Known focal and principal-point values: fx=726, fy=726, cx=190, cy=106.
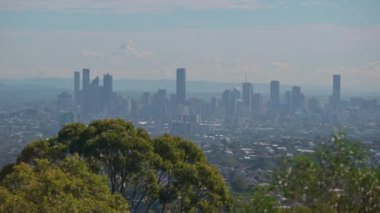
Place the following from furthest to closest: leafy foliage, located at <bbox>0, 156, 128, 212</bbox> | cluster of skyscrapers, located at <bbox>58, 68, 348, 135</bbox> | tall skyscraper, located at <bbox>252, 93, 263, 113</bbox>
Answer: tall skyscraper, located at <bbox>252, 93, 263, 113</bbox>
cluster of skyscrapers, located at <bbox>58, 68, 348, 135</bbox>
leafy foliage, located at <bbox>0, 156, 128, 212</bbox>

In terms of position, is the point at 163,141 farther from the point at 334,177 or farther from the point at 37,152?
the point at 334,177

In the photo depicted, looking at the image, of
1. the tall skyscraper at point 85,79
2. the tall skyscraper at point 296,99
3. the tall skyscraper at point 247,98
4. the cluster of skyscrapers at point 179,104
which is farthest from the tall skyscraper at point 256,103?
the tall skyscraper at point 85,79

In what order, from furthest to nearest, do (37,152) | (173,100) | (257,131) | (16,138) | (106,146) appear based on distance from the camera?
(173,100) < (257,131) < (16,138) < (37,152) < (106,146)

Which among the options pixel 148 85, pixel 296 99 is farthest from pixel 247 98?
pixel 148 85

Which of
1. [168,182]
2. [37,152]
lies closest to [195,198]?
[168,182]

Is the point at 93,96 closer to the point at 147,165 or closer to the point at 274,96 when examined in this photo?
the point at 274,96

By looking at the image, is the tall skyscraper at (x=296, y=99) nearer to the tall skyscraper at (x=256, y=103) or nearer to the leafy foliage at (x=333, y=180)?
the tall skyscraper at (x=256, y=103)

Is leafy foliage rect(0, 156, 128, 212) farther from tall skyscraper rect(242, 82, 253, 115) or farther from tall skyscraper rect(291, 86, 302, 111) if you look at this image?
tall skyscraper rect(291, 86, 302, 111)

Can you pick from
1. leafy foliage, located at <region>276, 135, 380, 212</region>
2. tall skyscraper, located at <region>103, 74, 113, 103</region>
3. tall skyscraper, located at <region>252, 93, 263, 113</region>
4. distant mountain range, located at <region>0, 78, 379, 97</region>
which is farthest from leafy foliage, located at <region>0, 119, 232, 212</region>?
distant mountain range, located at <region>0, 78, 379, 97</region>

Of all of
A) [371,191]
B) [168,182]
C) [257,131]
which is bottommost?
[257,131]

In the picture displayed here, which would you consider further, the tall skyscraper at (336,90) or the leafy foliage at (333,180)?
the tall skyscraper at (336,90)

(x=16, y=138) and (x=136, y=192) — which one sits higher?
(x=136, y=192)
